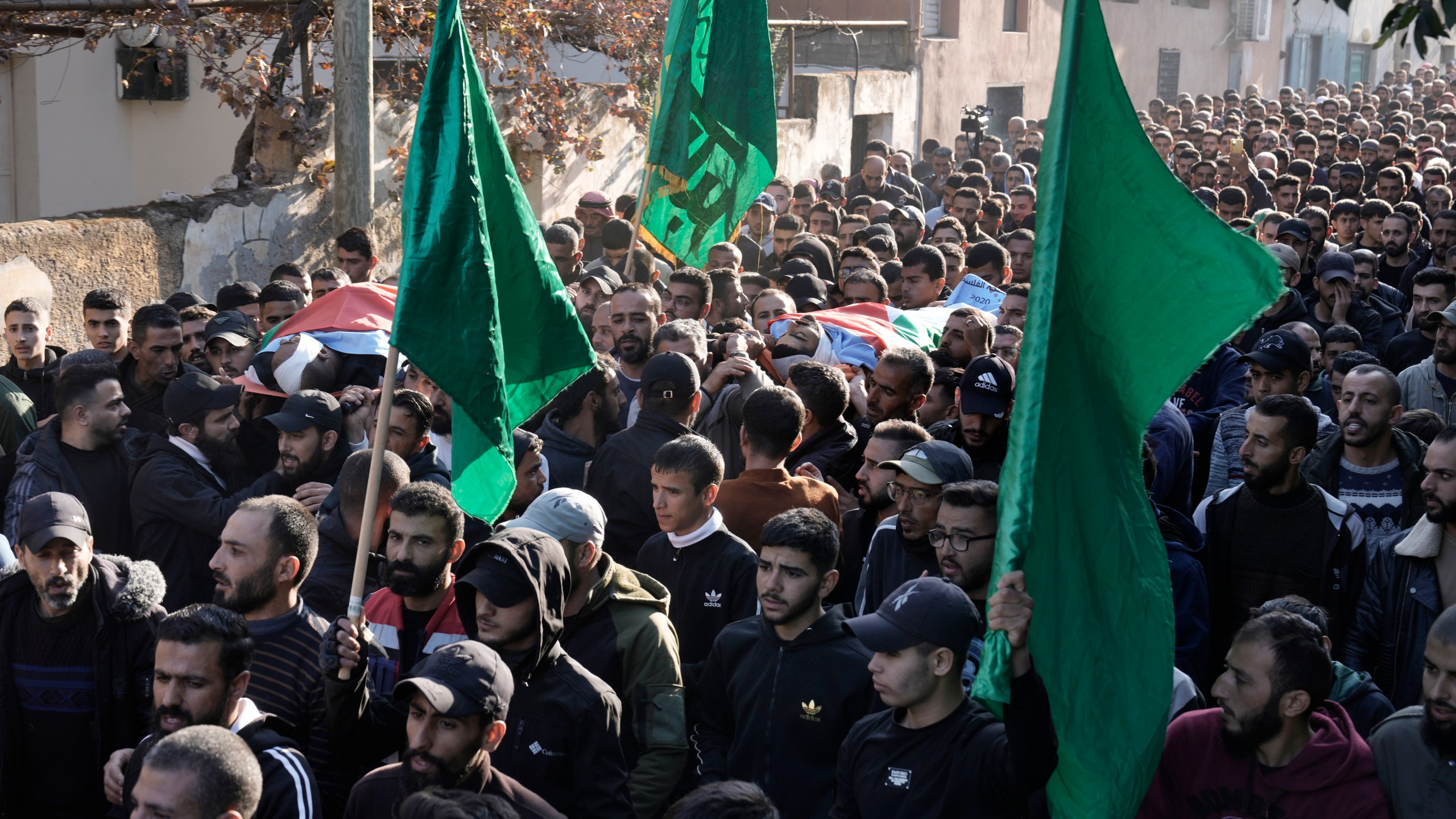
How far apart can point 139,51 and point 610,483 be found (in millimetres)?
8700

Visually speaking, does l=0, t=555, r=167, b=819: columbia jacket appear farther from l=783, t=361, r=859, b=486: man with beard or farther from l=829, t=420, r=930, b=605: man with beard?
l=783, t=361, r=859, b=486: man with beard

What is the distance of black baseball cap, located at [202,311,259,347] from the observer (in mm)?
7172

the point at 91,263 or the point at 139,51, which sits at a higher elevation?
the point at 139,51

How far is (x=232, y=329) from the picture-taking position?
734cm

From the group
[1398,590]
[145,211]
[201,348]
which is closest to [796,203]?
[145,211]

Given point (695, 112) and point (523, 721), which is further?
point (695, 112)

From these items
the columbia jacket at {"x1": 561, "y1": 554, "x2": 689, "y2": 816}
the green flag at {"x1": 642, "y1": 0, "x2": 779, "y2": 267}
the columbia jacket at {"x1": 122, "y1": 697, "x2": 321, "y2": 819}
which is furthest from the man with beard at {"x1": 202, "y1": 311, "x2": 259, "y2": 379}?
the columbia jacket at {"x1": 122, "y1": 697, "x2": 321, "y2": 819}

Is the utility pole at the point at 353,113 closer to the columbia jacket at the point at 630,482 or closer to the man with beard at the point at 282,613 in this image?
the columbia jacket at the point at 630,482

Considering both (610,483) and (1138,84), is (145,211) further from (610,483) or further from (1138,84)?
(1138,84)

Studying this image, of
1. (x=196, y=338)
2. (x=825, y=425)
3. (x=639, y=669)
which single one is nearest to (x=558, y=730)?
(x=639, y=669)

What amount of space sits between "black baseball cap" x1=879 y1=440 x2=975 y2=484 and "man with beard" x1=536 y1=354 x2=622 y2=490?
1.64 metres

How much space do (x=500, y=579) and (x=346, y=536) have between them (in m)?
1.26

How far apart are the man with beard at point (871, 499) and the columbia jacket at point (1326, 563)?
1137 mm

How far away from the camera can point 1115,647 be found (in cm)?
329
